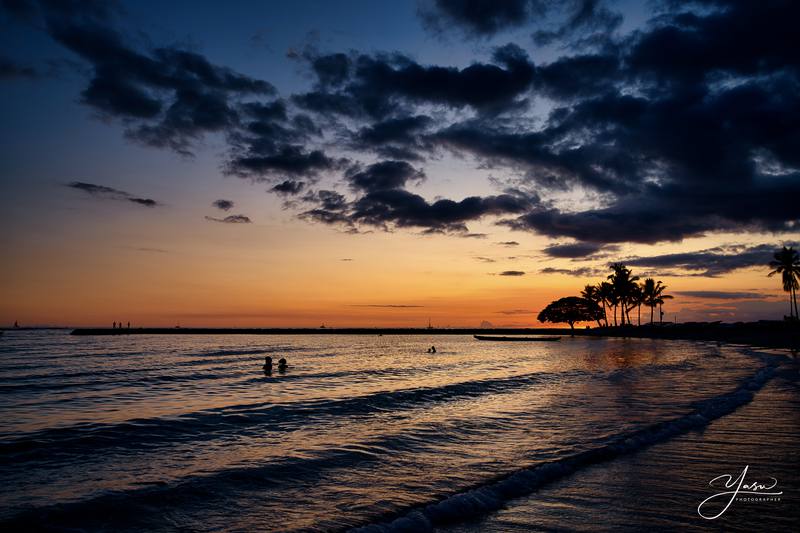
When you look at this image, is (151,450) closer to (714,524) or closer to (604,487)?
(604,487)

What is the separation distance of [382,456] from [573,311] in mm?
148751

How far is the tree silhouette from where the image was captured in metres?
150

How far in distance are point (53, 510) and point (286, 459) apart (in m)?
4.66

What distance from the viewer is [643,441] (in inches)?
483

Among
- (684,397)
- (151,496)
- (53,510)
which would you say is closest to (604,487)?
(151,496)

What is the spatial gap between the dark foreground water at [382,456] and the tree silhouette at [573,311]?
130 metres

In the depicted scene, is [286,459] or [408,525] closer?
[408,525]

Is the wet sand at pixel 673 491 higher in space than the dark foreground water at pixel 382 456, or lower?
higher

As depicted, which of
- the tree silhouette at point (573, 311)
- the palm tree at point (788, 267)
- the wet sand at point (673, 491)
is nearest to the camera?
the wet sand at point (673, 491)

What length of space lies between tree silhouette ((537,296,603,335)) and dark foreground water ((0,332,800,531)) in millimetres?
130125

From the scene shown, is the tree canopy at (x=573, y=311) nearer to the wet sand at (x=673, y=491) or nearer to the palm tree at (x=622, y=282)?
the palm tree at (x=622, y=282)

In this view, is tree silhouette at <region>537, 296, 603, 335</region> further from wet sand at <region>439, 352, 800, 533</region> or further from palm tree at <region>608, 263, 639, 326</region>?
wet sand at <region>439, 352, 800, 533</region>

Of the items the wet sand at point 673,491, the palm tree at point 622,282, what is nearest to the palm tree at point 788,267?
the palm tree at point 622,282

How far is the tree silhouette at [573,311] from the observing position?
150m
